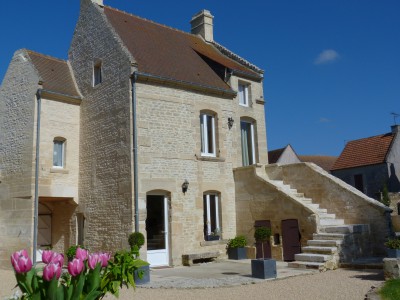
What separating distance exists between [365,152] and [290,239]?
18.7 meters

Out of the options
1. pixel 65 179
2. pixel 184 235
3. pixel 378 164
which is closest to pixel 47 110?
pixel 65 179

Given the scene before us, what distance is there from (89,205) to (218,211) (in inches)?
175

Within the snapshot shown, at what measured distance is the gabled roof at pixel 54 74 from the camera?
14.9 meters

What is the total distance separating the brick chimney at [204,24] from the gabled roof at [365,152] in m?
14.8

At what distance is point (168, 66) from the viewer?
1455 cm

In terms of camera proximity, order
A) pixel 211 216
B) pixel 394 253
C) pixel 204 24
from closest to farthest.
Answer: pixel 394 253 → pixel 211 216 → pixel 204 24

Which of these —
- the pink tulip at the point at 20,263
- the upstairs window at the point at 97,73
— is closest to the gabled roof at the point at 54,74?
the upstairs window at the point at 97,73

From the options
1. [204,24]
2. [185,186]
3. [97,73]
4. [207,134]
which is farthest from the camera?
[204,24]

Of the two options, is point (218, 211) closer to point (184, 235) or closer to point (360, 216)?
point (184, 235)

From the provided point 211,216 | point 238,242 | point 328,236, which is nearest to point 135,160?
point 211,216

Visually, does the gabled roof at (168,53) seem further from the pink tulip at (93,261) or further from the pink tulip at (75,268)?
the pink tulip at (75,268)

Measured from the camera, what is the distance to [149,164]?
12.8 meters

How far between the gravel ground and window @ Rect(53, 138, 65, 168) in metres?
5.54

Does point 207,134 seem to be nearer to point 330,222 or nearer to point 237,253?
point 237,253
